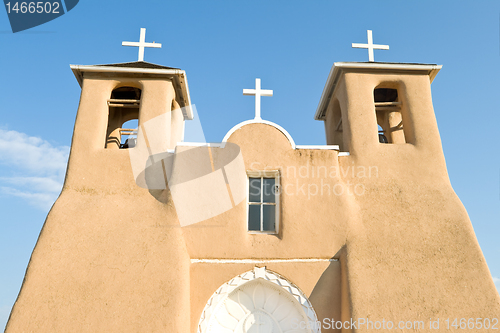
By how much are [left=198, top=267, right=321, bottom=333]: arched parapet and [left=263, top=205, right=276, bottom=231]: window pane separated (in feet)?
3.57

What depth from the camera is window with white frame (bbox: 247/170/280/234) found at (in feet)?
32.4

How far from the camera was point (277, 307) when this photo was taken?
9250mm

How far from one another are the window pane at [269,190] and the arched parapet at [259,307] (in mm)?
1742

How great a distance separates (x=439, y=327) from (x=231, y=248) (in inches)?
179

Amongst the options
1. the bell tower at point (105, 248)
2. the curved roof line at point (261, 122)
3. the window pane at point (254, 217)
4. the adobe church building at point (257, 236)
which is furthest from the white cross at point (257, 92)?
the window pane at point (254, 217)

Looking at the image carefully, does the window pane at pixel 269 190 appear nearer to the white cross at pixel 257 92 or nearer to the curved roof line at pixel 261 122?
the curved roof line at pixel 261 122

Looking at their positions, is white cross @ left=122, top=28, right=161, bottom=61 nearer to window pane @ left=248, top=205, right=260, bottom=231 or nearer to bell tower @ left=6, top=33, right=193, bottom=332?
bell tower @ left=6, top=33, right=193, bottom=332

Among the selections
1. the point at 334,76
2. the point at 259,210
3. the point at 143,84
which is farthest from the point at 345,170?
the point at 143,84

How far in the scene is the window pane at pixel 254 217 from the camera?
9.88m

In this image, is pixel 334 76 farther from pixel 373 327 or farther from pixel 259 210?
pixel 373 327

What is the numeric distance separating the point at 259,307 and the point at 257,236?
1.57m

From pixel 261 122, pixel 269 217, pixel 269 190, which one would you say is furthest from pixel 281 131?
pixel 269 217

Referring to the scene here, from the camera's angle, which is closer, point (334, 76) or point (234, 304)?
point (234, 304)

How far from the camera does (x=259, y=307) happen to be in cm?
930
